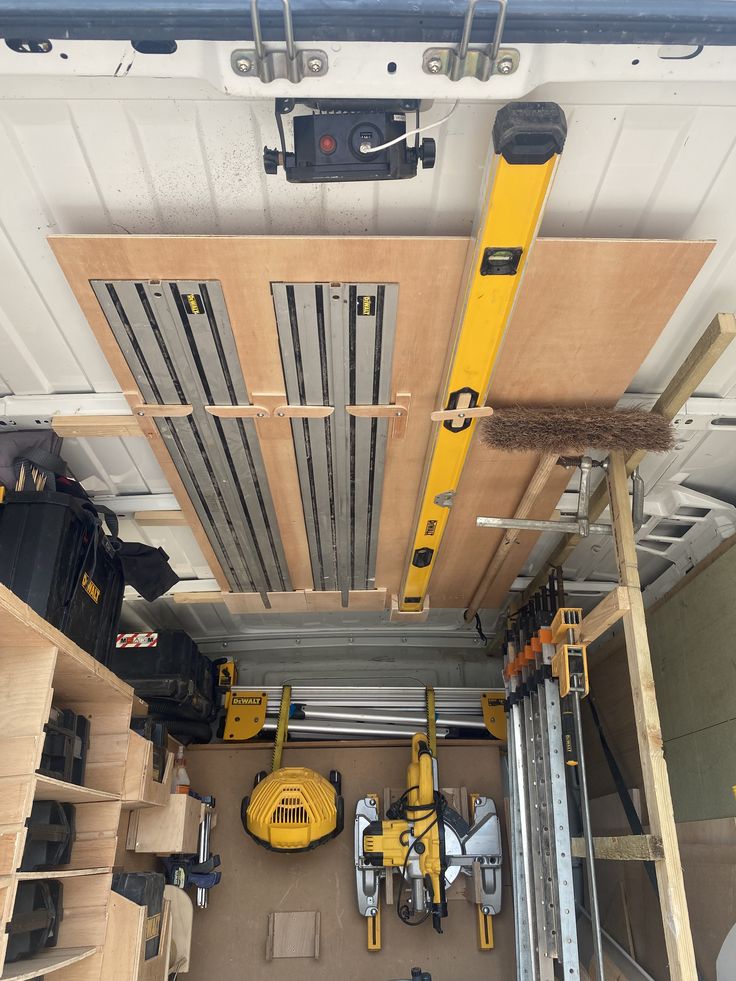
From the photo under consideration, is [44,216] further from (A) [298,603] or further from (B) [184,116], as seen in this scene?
(A) [298,603]

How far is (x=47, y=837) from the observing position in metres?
2.35

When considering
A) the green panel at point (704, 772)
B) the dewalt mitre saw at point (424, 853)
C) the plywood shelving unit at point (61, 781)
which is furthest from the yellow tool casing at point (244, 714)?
the green panel at point (704, 772)

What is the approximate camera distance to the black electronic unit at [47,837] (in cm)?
230

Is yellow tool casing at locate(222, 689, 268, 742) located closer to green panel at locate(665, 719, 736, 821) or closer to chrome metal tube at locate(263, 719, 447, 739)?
chrome metal tube at locate(263, 719, 447, 739)

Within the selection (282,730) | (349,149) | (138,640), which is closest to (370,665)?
(282,730)

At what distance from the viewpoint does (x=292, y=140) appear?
5.51 feet

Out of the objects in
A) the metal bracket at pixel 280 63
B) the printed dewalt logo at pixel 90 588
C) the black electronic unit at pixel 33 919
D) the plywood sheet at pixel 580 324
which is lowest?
the black electronic unit at pixel 33 919

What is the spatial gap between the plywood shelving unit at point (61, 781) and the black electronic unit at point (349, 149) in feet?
4.38

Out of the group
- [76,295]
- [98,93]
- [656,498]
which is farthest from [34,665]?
[656,498]

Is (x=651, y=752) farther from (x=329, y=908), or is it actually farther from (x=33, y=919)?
(x=329, y=908)

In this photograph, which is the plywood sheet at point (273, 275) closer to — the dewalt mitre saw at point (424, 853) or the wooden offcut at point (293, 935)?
the dewalt mitre saw at point (424, 853)

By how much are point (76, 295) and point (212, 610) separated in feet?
8.80

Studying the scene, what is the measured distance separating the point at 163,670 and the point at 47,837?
1.46m

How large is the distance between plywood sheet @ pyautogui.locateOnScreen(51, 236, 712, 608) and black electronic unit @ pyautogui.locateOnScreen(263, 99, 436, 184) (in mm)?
236
